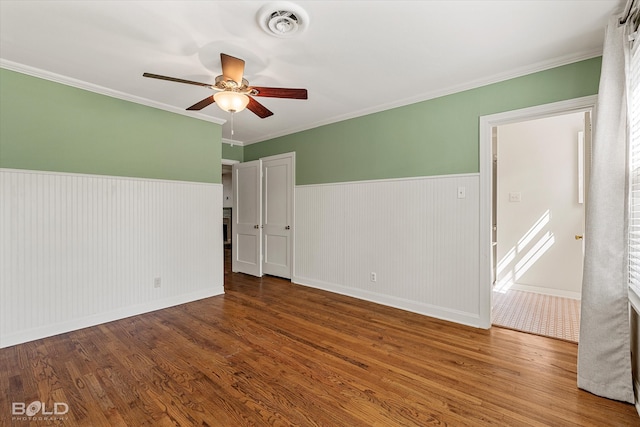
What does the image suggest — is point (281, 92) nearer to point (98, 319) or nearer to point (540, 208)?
point (98, 319)

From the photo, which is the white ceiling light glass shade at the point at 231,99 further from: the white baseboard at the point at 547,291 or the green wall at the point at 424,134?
the white baseboard at the point at 547,291

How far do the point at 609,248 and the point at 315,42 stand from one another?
249 centimetres

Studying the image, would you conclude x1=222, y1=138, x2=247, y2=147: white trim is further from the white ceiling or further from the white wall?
the white wall

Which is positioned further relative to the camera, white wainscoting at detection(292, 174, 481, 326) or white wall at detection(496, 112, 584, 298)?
white wall at detection(496, 112, 584, 298)

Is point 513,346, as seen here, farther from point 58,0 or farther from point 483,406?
point 58,0

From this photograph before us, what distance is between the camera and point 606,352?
1.86m

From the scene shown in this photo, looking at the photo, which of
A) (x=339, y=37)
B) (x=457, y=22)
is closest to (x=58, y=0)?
(x=339, y=37)

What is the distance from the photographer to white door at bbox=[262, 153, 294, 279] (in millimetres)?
4770

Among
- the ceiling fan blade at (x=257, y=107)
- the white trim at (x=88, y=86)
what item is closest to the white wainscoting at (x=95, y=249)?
the white trim at (x=88, y=86)

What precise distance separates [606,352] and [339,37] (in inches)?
111

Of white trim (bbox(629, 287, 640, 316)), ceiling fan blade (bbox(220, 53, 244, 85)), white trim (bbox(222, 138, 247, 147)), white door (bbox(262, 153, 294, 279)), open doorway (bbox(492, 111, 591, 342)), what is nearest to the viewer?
white trim (bbox(629, 287, 640, 316))

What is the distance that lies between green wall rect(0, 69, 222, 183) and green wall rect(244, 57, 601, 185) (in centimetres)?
161

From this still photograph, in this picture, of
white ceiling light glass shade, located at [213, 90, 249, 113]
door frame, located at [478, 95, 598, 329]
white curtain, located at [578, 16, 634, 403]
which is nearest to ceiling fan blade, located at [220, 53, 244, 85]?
white ceiling light glass shade, located at [213, 90, 249, 113]

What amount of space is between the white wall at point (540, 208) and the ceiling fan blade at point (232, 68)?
3995mm
